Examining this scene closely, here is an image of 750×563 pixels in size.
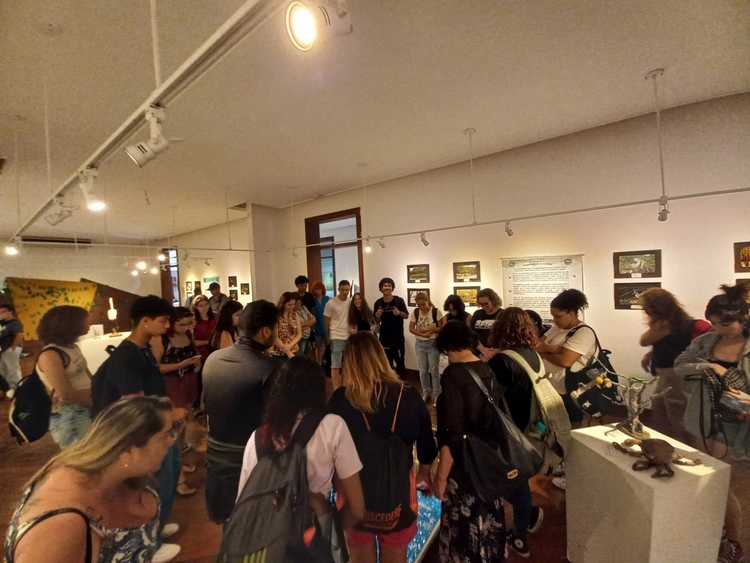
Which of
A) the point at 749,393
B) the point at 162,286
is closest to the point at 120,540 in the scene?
the point at 749,393

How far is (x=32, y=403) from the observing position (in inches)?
69.8

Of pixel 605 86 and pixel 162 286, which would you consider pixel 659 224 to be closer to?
pixel 605 86

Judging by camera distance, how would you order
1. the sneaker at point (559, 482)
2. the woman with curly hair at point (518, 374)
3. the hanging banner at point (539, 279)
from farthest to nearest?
1. the hanging banner at point (539, 279)
2. the sneaker at point (559, 482)
3. the woman with curly hair at point (518, 374)

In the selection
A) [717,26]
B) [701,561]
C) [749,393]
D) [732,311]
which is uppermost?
[717,26]

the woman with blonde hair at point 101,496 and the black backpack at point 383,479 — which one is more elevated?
the woman with blonde hair at point 101,496

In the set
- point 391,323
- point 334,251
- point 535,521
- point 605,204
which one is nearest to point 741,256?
point 605,204

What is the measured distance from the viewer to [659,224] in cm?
328

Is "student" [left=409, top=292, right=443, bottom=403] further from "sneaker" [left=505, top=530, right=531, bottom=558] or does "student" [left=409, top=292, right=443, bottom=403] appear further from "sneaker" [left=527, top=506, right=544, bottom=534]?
"sneaker" [left=505, top=530, right=531, bottom=558]

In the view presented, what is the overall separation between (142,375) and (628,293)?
4.59 metres

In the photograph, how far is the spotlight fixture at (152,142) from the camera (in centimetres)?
137

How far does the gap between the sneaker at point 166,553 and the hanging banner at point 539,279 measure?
4.21m

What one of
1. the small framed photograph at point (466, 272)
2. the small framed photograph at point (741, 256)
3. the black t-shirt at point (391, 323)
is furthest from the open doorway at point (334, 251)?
the small framed photograph at point (741, 256)

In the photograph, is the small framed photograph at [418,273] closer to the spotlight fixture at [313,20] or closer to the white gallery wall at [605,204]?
the white gallery wall at [605,204]

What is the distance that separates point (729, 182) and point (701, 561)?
3321 millimetres
